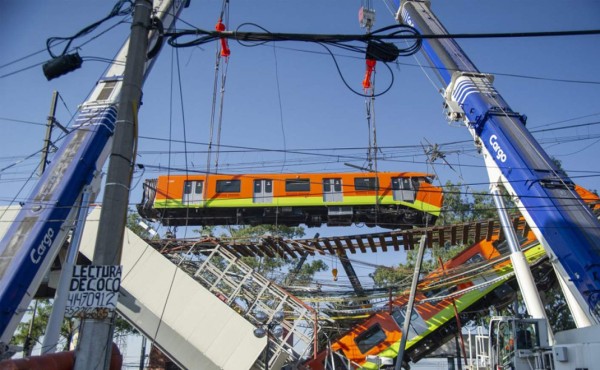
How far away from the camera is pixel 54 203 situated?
11.3m

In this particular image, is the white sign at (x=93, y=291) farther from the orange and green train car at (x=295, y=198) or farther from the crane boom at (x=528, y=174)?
the orange and green train car at (x=295, y=198)

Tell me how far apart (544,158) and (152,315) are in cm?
1358

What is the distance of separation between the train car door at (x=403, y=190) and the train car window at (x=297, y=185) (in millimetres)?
4794

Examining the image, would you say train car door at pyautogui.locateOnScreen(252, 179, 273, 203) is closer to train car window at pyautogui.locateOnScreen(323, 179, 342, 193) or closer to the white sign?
train car window at pyautogui.locateOnScreen(323, 179, 342, 193)

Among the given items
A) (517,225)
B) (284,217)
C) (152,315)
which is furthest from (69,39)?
(284,217)

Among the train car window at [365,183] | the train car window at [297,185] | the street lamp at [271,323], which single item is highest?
the train car window at [297,185]

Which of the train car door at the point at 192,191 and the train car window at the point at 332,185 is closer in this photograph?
the train car door at the point at 192,191

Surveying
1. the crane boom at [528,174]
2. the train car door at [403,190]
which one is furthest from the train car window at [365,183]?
the crane boom at [528,174]

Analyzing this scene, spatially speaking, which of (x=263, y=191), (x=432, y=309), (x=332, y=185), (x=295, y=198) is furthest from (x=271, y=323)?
(x=332, y=185)

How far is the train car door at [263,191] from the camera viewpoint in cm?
2686

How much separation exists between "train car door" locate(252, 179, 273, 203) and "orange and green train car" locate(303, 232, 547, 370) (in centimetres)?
1052

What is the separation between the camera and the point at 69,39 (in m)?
9.18

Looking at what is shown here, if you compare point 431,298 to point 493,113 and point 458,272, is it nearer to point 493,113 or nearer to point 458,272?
point 458,272

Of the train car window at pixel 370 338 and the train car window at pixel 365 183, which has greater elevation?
the train car window at pixel 365 183
